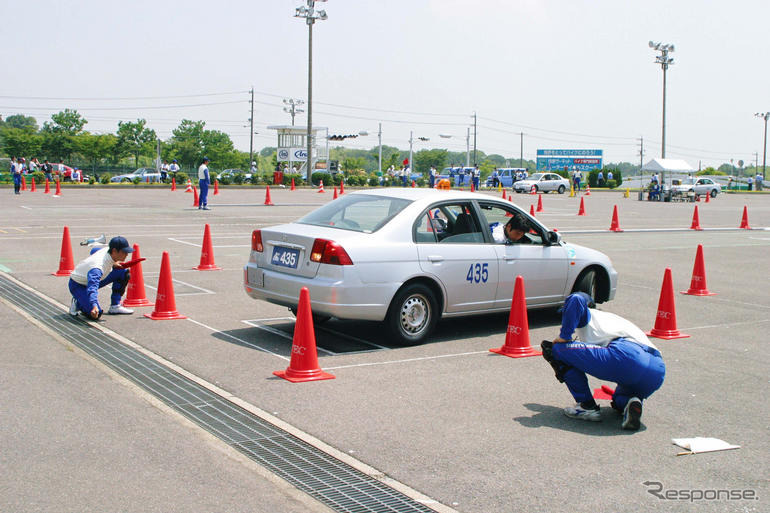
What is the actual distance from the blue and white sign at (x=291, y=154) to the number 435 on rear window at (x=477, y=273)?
210 ft

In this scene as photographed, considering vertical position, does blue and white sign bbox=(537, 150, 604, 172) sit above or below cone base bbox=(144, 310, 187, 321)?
above

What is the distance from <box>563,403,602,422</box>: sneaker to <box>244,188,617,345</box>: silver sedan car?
2.45 metres

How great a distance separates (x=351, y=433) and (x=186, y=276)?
798 centimetres

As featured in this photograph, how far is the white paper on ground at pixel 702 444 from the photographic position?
5.22m

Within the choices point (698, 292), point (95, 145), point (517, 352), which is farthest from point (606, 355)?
point (95, 145)

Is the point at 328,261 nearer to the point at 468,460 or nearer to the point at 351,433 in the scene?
the point at 351,433

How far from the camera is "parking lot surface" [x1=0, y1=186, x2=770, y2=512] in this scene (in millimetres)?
4516

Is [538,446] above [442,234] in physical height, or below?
below

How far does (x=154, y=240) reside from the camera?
1780cm

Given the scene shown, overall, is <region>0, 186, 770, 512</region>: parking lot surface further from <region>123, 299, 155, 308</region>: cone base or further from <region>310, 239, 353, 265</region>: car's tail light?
<region>310, 239, 353, 265</region>: car's tail light

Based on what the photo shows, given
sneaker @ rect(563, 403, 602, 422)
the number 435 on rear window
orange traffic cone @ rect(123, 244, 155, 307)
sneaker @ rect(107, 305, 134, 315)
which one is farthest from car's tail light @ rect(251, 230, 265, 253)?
sneaker @ rect(563, 403, 602, 422)

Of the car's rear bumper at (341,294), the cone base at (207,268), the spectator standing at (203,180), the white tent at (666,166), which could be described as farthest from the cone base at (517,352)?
the white tent at (666,166)

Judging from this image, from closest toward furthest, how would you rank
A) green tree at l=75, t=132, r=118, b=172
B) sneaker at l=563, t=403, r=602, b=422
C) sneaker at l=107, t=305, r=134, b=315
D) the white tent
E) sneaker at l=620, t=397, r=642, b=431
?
sneaker at l=620, t=397, r=642, b=431 → sneaker at l=563, t=403, r=602, b=422 → sneaker at l=107, t=305, r=134, b=315 → the white tent → green tree at l=75, t=132, r=118, b=172

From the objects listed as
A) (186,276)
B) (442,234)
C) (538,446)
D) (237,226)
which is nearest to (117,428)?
(538,446)
